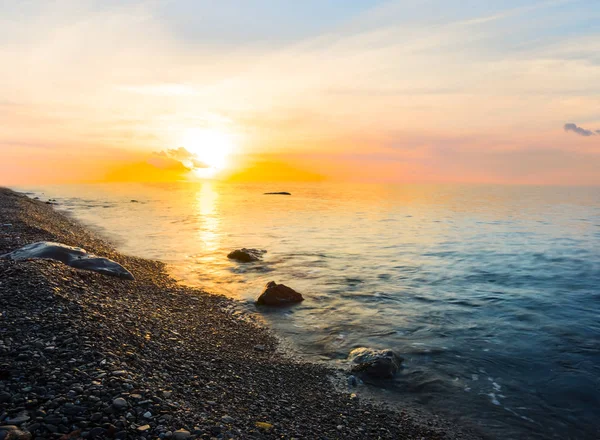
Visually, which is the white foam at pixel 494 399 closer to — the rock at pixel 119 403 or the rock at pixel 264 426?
the rock at pixel 264 426

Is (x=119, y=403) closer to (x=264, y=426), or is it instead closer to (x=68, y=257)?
(x=264, y=426)

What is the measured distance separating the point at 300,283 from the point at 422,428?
15734 millimetres

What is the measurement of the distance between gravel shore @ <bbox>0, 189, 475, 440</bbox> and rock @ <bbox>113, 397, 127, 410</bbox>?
18mm

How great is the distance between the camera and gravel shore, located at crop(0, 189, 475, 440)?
7016 millimetres

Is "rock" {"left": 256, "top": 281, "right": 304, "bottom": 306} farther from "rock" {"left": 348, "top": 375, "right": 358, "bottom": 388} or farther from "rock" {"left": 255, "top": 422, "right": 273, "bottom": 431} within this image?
"rock" {"left": 255, "top": 422, "right": 273, "bottom": 431}

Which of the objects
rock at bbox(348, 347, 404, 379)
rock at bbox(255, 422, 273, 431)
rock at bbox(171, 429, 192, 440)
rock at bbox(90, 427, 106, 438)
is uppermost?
rock at bbox(90, 427, 106, 438)

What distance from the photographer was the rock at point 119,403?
7214mm

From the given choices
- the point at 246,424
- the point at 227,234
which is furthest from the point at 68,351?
the point at 227,234

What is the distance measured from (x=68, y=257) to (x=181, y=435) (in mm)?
15186

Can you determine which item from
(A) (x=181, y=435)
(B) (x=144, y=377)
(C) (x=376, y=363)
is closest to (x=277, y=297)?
(C) (x=376, y=363)

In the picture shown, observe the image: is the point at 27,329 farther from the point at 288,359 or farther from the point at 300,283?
the point at 300,283

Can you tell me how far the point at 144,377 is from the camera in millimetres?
8930

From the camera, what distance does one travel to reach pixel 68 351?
351 inches

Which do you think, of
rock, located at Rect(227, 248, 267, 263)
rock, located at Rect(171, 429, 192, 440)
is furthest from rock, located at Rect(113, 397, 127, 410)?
rock, located at Rect(227, 248, 267, 263)
